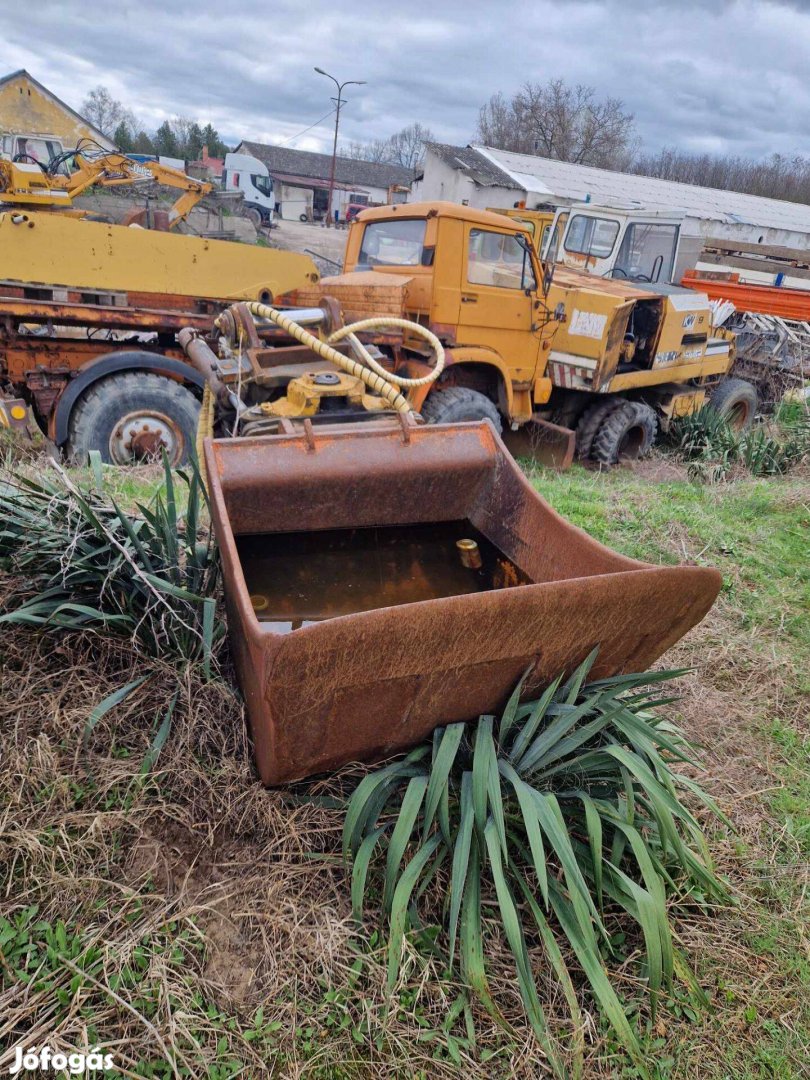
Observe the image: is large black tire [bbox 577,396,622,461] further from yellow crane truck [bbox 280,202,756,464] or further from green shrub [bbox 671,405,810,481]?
green shrub [bbox 671,405,810,481]

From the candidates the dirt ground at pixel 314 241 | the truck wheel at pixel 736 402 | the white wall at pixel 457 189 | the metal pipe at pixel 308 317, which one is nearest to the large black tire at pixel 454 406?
the metal pipe at pixel 308 317

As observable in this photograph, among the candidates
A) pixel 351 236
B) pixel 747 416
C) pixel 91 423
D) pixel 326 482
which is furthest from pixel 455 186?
pixel 326 482

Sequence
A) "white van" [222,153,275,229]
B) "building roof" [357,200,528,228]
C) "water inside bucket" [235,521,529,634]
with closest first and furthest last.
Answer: "water inside bucket" [235,521,529,634]
"building roof" [357,200,528,228]
"white van" [222,153,275,229]

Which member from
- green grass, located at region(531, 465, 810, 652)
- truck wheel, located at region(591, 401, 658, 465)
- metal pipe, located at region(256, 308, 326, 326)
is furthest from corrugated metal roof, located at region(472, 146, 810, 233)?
metal pipe, located at region(256, 308, 326, 326)

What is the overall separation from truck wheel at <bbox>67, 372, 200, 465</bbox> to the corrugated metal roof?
2171cm

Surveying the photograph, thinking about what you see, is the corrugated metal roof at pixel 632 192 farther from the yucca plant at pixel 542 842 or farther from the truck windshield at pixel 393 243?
the yucca plant at pixel 542 842

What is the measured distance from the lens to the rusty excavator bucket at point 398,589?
1790mm

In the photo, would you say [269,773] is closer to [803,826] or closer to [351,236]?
[803,826]

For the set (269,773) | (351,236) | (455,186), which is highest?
(455,186)

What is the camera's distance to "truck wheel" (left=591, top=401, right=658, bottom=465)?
725 centimetres

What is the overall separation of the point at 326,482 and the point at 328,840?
138 cm

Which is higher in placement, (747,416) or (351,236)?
(351,236)

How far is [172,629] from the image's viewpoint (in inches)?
89.7

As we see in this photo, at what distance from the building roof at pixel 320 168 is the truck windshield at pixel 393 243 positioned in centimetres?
4376
